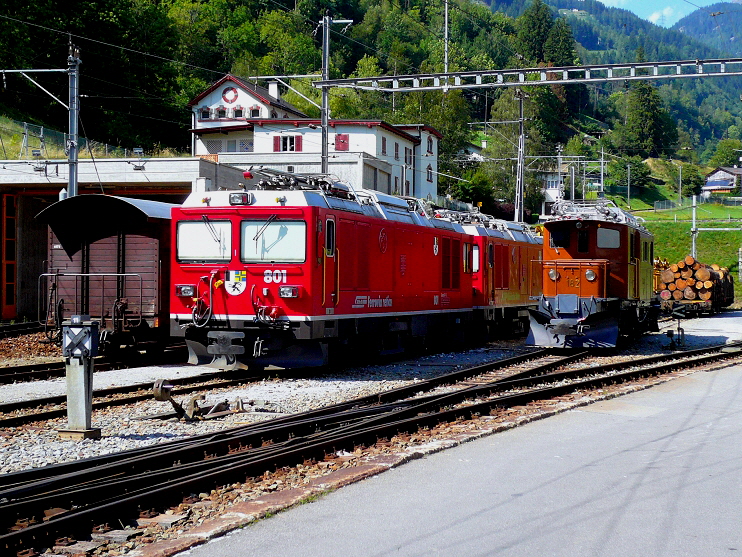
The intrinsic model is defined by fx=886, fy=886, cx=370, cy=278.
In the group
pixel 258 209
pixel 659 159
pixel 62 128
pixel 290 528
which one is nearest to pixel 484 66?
pixel 659 159

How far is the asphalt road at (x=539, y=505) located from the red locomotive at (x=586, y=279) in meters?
9.96

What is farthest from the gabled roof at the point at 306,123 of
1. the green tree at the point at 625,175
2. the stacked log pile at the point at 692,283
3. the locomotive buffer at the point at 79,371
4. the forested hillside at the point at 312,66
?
the green tree at the point at 625,175

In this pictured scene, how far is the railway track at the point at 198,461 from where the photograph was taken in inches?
256

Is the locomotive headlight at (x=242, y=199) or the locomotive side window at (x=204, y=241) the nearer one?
the locomotive headlight at (x=242, y=199)

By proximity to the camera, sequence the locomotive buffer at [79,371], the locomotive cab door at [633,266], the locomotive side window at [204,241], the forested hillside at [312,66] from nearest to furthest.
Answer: the locomotive buffer at [79,371]
the locomotive side window at [204,241]
the locomotive cab door at [633,266]
the forested hillside at [312,66]

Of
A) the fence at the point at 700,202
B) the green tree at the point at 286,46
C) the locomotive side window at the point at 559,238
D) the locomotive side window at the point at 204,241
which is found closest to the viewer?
the locomotive side window at the point at 204,241

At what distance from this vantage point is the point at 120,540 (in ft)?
20.5

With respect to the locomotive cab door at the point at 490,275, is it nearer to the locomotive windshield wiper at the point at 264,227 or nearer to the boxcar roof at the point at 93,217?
the boxcar roof at the point at 93,217

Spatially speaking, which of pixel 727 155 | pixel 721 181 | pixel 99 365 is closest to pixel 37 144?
pixel 99 365

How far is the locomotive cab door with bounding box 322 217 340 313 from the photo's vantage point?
15547mm

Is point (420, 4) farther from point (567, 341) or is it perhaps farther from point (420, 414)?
point (420, 414)

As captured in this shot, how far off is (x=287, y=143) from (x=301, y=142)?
95 cm

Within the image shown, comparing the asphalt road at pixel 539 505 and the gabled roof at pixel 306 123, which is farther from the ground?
the gabled roof at pixel 306 123

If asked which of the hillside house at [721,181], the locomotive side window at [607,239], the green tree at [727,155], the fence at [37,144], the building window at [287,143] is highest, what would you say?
the green tree at [727,155]
